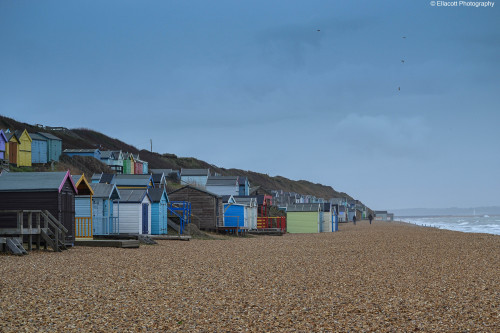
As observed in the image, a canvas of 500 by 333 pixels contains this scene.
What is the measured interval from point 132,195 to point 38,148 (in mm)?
47744

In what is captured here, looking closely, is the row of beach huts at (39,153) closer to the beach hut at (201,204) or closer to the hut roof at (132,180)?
the hut roof at (132,180)

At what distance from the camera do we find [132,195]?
126 ft

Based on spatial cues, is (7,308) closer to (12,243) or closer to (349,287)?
(349,287)

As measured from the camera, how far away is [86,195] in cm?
3266

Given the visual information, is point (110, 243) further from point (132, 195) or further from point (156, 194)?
point (156, 194)

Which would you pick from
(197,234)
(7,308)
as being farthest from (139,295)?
(197,234)

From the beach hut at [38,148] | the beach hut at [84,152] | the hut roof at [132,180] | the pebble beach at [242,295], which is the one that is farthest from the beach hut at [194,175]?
the pebble beach at [242,295]

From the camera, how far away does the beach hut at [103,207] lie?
3491 cm

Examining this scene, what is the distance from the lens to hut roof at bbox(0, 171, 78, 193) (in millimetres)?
25938

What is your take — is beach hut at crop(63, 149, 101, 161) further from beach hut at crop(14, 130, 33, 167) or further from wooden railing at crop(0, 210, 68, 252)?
wooden railing at crop(0, 210, 68, 252)

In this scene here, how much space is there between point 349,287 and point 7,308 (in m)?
8.66

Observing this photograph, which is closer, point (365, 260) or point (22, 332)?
point (22, 332)

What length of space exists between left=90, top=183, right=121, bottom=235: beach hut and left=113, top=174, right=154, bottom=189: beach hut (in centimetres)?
1169

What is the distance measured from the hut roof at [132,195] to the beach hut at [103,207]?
3.41ft
